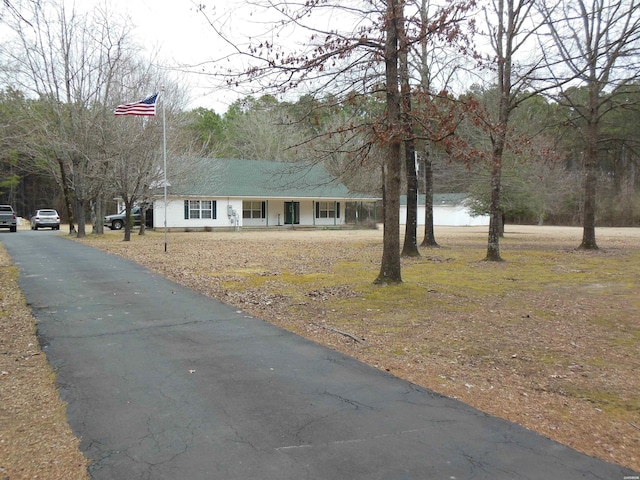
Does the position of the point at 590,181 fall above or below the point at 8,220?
above

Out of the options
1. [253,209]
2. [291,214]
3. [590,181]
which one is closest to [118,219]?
[253,209]

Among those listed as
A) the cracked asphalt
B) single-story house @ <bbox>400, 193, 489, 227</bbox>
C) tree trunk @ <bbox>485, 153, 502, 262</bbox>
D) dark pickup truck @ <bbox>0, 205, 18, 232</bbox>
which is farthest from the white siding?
the cracked asphalt

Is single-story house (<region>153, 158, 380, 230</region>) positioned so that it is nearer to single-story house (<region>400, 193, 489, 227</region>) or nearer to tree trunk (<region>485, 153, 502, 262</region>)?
single-story house (<region>400, 193, 489, 227</region>)

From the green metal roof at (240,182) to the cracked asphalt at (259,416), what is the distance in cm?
2399

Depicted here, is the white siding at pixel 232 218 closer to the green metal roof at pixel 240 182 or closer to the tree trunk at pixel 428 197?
the green metal roof at pixel 240 182

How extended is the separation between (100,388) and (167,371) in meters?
0.69

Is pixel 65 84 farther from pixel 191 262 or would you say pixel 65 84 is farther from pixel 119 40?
pixel 191 262

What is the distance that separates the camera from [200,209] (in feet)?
118

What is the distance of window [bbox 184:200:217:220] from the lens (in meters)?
35.2

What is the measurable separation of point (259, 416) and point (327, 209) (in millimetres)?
38749

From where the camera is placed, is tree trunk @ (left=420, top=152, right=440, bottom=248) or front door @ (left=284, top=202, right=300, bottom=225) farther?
front door @ (left=284, top=202, right=300, bottom=225)

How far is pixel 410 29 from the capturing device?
30.2 ft

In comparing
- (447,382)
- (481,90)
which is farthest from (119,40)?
(447,382)

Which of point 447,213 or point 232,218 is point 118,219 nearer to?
point 232,218
